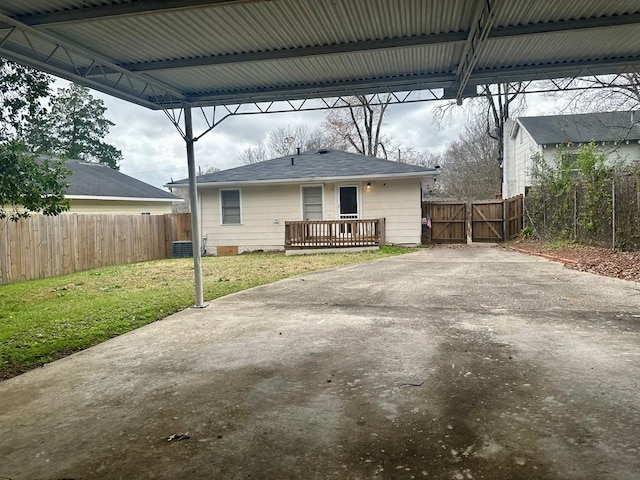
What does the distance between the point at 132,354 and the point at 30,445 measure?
1583 mm

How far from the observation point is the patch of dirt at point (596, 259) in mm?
7266

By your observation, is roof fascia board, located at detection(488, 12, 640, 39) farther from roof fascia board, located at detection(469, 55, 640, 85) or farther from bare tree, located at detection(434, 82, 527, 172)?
bare tree, located at detection(434, 82, 527, 172)

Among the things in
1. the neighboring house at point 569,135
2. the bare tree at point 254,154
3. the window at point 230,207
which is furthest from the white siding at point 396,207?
the bare tree at point 254,154

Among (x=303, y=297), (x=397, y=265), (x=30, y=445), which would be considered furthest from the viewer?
(x=397, y=265)

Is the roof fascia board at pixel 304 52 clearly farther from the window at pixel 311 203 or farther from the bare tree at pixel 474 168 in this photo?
the bare tree at pixel 474 168

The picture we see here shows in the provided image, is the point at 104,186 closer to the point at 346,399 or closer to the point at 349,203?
the point at 349,203

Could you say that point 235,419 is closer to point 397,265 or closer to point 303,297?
point 303,297

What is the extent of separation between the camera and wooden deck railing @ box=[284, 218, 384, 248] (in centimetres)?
1336

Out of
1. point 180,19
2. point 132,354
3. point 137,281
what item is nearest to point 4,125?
point 137,281

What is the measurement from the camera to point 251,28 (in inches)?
181

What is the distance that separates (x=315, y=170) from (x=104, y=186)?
28.6 feet

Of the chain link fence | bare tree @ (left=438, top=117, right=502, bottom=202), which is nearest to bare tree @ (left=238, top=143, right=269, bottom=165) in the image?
bare tree @ (left=438, top=117, right=502, bottom=202)

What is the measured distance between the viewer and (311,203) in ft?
49.0

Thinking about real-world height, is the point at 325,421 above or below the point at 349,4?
below
